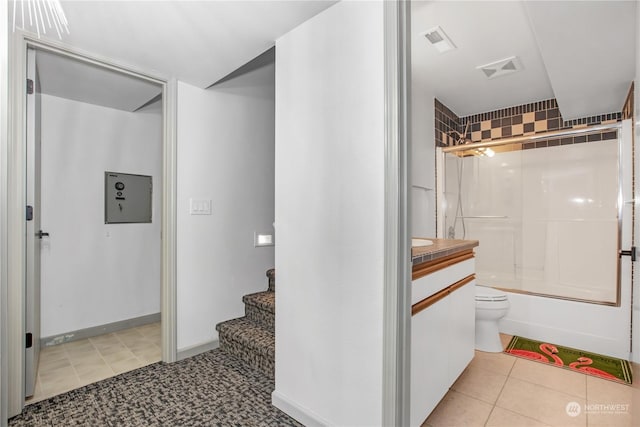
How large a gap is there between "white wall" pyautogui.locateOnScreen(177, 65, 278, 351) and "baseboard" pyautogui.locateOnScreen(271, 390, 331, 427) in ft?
3.30

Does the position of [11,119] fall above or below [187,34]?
below

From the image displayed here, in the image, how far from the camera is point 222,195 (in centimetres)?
274

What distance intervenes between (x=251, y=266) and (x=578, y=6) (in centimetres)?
279

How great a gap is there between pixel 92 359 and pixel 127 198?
58.1 inches

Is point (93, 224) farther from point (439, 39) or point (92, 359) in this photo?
point (439, 39)

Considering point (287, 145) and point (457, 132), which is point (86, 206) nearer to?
point (287, 145)

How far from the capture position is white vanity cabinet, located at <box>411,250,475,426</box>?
147cm

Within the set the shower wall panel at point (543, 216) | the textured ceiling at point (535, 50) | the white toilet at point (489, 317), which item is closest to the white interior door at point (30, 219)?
the textured ceiling at point (535, 50)

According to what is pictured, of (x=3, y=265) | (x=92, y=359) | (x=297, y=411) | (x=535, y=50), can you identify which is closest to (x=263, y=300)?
(x=297, y=411)

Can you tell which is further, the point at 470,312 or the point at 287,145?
the point at 470,312

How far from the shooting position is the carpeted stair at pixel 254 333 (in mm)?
2225

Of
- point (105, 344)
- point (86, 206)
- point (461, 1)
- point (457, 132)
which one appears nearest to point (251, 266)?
point (105, 344)

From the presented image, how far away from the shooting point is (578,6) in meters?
1.54

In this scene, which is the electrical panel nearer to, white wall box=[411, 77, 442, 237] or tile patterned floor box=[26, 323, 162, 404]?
tile patterned floor box=[26, 323, 162, 404]
